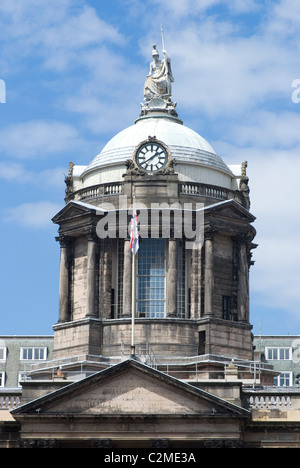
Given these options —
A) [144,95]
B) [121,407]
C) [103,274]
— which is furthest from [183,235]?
[121,407]

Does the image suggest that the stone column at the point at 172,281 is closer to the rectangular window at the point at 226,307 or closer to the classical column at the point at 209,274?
the classical column at the point at 209,274

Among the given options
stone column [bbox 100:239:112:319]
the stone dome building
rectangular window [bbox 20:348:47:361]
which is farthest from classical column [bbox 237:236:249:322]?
rectangular window [bbox 20:348:47:361]

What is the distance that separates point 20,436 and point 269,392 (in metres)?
12.5

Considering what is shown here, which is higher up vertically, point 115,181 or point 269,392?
point 115,181

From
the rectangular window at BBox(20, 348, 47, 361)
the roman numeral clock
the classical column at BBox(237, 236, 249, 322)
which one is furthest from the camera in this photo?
the rectangular window at BBox(20, 348, 47, 361)

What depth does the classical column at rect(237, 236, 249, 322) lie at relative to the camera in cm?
8731

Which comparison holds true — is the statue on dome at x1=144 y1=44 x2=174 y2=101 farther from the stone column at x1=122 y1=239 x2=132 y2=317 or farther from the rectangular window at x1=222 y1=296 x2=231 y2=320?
the rectangular window at x1=222 y1=296 x2=231 y2=320

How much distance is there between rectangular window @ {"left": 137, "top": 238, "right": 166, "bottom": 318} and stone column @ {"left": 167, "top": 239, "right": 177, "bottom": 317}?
104 centimetres

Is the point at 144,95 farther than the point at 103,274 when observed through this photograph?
Yes

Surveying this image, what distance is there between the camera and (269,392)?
7350cm
